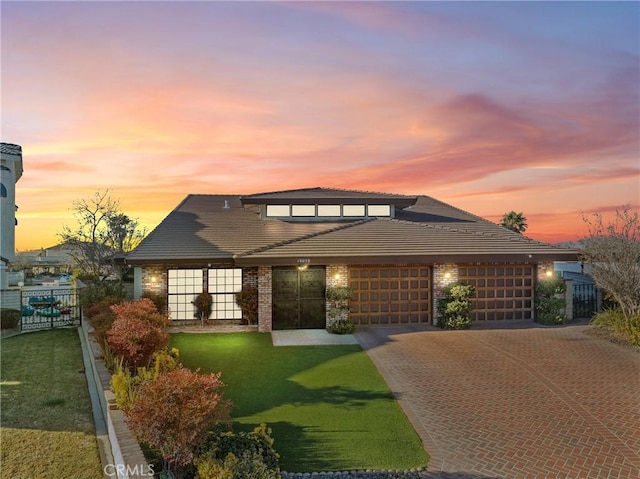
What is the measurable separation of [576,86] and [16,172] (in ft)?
106

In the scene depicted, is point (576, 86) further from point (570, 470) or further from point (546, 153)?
point (570, 470)

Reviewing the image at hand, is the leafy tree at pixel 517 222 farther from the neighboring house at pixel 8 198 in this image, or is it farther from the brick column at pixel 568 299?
the neighboring house at pixel 8 198

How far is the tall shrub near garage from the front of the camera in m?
11.0

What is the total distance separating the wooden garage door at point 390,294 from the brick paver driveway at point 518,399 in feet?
5.65

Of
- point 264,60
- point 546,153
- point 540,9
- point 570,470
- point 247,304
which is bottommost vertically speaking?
point 570,470

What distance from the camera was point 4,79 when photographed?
13.4 metres

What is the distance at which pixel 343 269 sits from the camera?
1836 cm

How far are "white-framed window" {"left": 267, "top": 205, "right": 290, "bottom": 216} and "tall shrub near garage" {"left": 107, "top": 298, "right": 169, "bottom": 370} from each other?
457 inches

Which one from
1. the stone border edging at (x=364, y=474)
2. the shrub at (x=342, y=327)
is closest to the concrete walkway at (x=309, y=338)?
the shrub at (x=342, y=327)

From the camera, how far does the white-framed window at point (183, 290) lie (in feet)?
61.5

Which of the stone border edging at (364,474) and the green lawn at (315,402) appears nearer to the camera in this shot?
the stone border edging at (364,474)

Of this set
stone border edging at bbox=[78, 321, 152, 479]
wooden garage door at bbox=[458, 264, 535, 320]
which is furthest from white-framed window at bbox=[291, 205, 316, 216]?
stone border edging at bbox=[78, 321, 152, 479]

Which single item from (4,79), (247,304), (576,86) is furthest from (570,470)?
(4,79)

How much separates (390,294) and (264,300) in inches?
215
